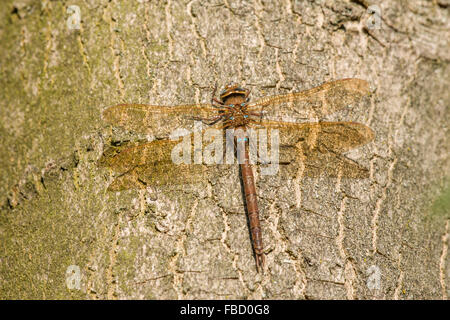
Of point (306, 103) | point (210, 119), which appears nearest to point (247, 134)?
point (210, 119)

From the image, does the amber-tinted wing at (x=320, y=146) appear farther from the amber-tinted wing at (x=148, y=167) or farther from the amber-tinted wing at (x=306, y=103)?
the amber-tinted wing at (x=148, y=167)

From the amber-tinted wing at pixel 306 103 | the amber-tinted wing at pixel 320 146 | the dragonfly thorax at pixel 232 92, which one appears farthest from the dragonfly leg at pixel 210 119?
the amber-tinted wing at pixel 320 146

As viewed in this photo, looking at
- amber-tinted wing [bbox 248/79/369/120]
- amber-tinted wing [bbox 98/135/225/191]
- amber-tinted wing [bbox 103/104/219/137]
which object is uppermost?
amber-tinted wing [bbox 248/79/369/120]

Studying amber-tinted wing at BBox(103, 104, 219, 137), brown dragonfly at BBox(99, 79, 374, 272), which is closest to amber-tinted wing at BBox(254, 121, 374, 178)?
brown dragonfly at BBox(99, 79, 374, 272)

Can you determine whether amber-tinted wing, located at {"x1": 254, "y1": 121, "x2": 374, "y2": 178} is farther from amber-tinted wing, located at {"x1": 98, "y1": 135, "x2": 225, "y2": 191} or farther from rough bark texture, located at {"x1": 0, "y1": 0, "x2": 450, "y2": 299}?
amber-tinted wing, located at {"x1": 98, "y1": 135, "x2": 225, "y2": 191}

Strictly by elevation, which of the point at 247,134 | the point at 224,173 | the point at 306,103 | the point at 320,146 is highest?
the point at 306,103

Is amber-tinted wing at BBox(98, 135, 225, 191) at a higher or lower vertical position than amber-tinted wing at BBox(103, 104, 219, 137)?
lower

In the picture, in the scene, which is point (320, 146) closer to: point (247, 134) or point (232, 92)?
point (247, 134)
